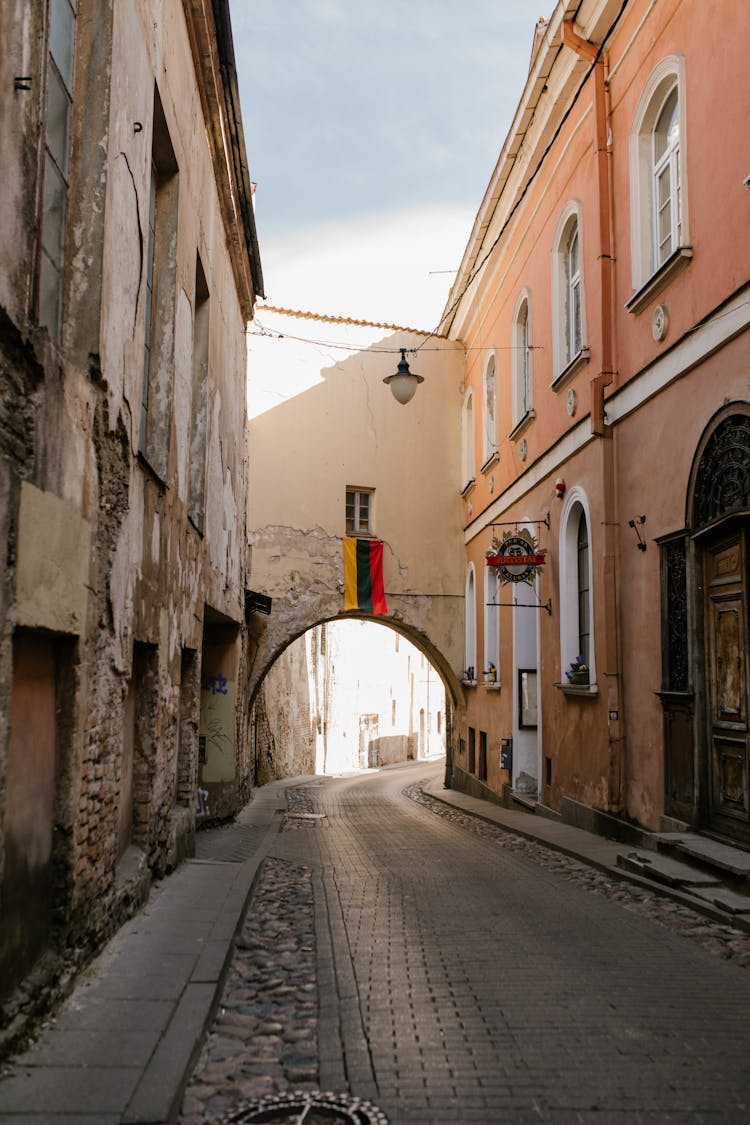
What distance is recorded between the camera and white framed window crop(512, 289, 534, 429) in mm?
16672

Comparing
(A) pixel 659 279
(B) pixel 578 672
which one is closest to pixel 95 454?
(A) pixel 659 279

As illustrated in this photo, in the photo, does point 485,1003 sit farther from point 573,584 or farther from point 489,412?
point 489,412

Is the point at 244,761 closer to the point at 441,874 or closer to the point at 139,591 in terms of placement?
the point at 441,874

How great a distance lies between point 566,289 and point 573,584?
4226 millimetres

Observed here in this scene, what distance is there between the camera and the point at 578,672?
1264 centimetres

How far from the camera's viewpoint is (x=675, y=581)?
9727 millimetres

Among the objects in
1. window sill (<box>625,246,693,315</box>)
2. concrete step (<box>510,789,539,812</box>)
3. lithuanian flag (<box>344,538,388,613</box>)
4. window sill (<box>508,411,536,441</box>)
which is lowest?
concrete step (<box>510,789,539,812</box>)

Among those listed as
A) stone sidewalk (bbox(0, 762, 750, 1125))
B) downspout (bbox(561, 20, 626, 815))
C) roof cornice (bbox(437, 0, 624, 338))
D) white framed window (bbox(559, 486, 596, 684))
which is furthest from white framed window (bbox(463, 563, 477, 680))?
stone sidewalk (bbox(0, 762, 750, 1125))

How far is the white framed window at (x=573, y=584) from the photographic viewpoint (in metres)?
13.1

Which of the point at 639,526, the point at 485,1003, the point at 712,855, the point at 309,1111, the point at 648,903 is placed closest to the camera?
the point at 309,1111

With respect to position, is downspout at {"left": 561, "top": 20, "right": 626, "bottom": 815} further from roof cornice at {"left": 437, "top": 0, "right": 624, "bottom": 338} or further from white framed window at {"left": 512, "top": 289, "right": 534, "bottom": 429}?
white framed window at {"left": 512, "top": 289, "right": 534, "bottom": 429}

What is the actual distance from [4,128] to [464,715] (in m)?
19.0

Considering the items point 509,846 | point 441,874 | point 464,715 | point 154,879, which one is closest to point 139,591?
point 154,879

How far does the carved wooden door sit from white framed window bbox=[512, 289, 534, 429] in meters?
7.97
